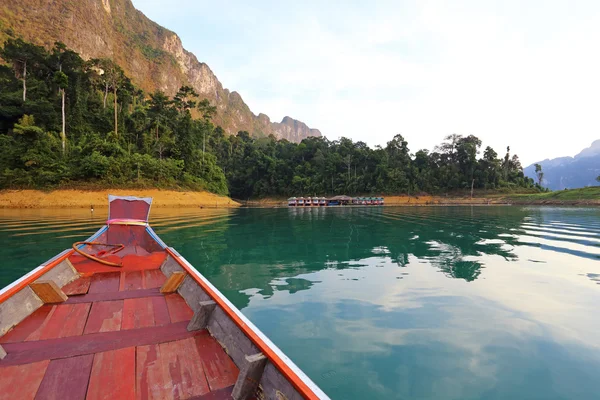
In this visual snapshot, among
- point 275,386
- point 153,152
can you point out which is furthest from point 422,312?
point 153,152

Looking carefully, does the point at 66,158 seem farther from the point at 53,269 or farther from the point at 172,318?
the point at 172,318

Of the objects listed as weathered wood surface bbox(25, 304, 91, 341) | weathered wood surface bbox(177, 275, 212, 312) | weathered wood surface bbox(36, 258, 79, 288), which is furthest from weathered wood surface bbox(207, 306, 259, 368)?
weathered wood surface bbox(36, 258, 79, 288)

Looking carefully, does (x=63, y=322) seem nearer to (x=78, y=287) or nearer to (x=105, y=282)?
(x=78, y=287)

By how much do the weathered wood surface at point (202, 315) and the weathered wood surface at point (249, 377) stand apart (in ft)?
3.55

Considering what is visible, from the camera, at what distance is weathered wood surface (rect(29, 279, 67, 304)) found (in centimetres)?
344

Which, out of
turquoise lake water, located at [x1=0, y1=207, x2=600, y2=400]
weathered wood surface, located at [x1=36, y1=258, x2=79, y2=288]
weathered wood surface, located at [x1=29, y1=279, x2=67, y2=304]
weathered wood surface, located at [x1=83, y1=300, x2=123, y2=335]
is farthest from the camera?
weathered wood surface, located at [x1=36, y1=258, x2=79, y2=288]

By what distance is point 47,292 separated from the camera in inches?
138

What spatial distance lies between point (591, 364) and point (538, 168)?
88.0 meters

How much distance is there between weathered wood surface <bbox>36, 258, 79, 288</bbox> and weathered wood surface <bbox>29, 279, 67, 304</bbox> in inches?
25.3

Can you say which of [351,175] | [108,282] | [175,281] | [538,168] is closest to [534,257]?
[175,281]

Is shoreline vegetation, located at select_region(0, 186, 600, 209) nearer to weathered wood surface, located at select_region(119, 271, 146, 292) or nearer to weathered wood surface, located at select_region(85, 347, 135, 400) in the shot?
weathered wood surface, located at select_region(119, 271, 146, 292)

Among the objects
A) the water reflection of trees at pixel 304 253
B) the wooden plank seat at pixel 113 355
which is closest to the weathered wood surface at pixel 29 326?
the wooden plank seat at pixel 113 355

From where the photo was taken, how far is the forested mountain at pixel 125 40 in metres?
74.2

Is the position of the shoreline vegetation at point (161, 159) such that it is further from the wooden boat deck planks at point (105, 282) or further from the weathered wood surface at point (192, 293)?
the weathered wood surface at point (192, 293)
